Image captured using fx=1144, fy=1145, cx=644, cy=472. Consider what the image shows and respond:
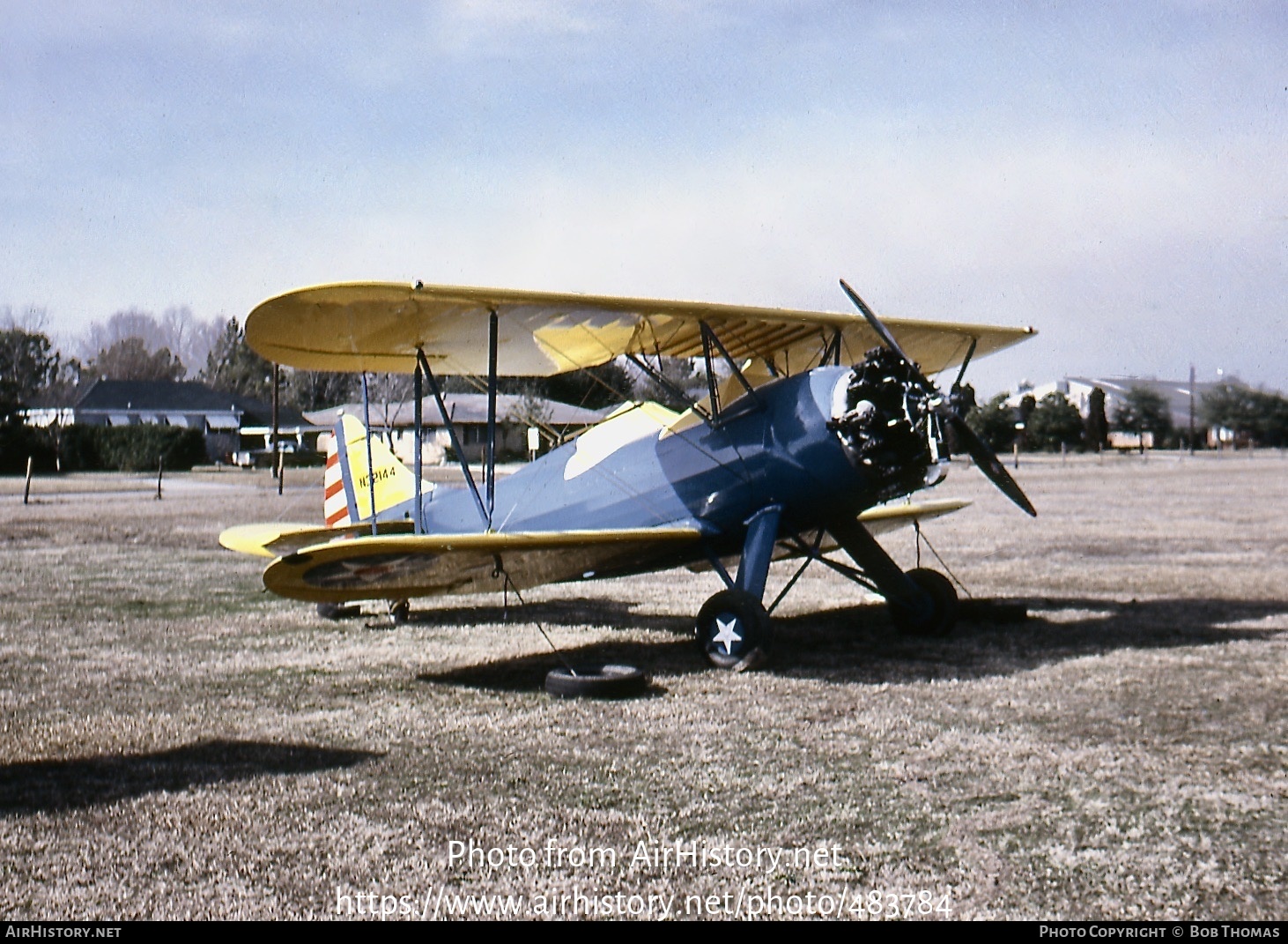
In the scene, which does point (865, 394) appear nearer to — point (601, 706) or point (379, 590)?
point (601, 706)

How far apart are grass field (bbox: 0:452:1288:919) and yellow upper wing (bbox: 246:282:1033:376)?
2.17 meters

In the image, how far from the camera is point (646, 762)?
5.20 metres

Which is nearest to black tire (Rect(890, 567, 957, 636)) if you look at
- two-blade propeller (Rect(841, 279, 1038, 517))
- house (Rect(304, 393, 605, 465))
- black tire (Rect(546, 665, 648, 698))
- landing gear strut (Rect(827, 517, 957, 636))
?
landing gear strut (Rect(827, 517, 957, 636))

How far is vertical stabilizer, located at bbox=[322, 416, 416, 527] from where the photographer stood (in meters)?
10.8

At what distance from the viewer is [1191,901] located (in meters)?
3.51

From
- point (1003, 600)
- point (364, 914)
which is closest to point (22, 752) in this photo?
point (364, 914)

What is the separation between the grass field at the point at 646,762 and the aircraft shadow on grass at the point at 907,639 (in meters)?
0.05

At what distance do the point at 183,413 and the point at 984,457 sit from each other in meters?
75.8

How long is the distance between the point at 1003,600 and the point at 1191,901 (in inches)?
252

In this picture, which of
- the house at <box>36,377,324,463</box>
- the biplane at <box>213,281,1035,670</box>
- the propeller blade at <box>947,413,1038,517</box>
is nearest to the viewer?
the biplane at <box>213,281,1035,670</box>

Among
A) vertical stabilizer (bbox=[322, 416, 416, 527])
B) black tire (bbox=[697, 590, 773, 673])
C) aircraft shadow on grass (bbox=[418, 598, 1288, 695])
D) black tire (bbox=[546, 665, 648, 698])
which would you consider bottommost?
aircraft shadow on grass (bbox=[418, 598, 1288, 695])

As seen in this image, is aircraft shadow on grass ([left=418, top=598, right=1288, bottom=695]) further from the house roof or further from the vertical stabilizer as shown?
the house roof

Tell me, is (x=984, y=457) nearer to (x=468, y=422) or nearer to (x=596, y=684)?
(x=596, y=684)

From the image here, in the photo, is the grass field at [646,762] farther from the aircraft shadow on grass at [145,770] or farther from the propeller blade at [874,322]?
the propeller blade at [874,322]
